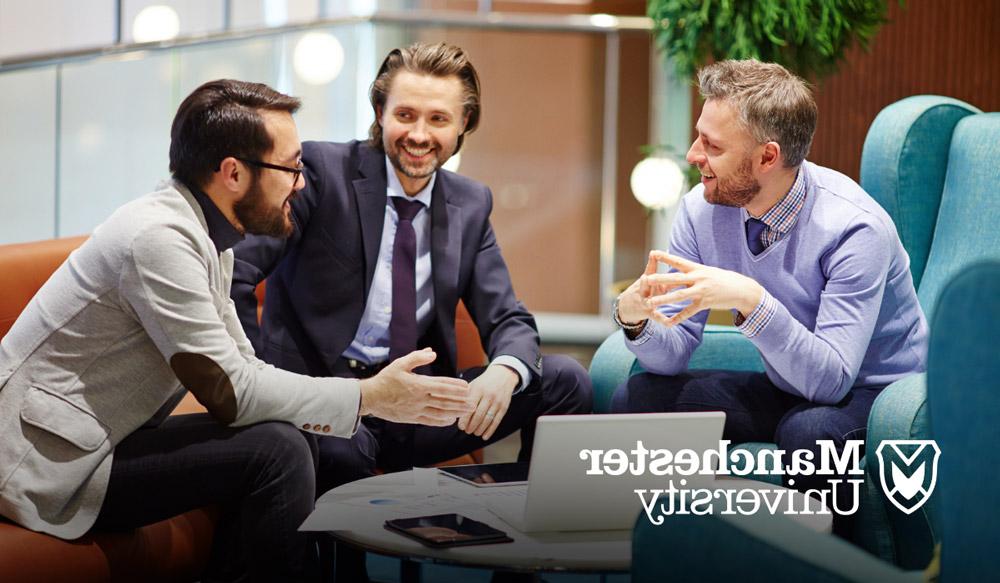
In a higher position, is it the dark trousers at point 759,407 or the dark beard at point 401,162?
the dark beard at point 401,162

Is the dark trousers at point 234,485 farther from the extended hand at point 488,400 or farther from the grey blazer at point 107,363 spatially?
the extended hand at point 488,400

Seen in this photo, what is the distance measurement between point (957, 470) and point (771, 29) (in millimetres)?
3022

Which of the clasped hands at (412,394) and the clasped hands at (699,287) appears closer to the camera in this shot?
the clasped hands at (412,394)

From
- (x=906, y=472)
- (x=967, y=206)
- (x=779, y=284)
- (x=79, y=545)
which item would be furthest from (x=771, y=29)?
(x=79, y=545)

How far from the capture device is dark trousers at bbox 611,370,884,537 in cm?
226

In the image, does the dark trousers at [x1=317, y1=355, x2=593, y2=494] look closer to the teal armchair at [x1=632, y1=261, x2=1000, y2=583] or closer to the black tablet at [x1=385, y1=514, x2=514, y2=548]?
the black tablet at [x1=385, y1=514, x2=514, y2=548]

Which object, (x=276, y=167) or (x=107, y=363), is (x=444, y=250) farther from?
(x=107, y=363)

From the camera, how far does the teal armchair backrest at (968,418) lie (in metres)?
1.21

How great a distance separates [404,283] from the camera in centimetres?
272

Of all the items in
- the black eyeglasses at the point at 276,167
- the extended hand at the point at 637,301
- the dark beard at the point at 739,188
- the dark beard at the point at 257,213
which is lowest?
the extended hand at the point at 637,301

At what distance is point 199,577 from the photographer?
7.29 ft

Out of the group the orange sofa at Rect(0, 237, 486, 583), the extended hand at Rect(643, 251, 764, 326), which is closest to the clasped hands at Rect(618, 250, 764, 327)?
the extended hand at Rect(643, 251, 764, 326)

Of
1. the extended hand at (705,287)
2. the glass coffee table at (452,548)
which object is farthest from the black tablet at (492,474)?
the extended hand at (705,287)

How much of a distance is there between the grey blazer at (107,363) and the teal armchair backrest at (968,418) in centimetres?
121
